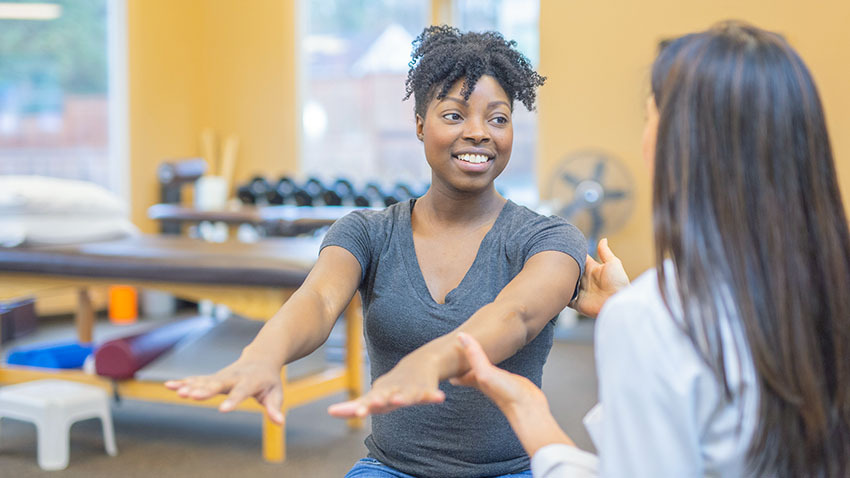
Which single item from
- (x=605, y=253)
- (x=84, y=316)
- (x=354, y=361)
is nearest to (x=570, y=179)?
(x=354, y=361)

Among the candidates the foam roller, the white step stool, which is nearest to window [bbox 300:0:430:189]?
the foam roller

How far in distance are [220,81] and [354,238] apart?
5.41 m

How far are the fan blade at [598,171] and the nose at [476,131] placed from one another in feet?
12.2

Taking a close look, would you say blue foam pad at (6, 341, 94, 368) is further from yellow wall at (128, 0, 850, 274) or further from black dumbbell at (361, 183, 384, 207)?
yellow wall at (128, 0, 850, 274)

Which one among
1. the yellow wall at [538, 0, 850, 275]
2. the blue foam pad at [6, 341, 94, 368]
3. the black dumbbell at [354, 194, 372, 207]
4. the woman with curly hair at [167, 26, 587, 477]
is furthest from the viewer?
the black dumbbell at [354, 194, 372, 207]

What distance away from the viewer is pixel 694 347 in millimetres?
829

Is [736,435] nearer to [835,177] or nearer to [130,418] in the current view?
[835,177]

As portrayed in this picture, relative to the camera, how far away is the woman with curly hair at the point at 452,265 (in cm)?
133

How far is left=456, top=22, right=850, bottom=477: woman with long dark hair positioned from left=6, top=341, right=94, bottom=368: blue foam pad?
3.05 meters

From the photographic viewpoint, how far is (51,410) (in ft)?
9.62

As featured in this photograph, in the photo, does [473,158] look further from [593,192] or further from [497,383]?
[593,192]

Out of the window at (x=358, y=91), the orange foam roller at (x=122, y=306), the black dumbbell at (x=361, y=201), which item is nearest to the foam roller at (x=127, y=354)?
the black dumbbell at (x=361, y=201)

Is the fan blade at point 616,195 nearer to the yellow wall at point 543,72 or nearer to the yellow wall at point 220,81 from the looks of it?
the yellow wall at point 543,72

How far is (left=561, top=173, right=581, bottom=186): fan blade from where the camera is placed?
5086mm
